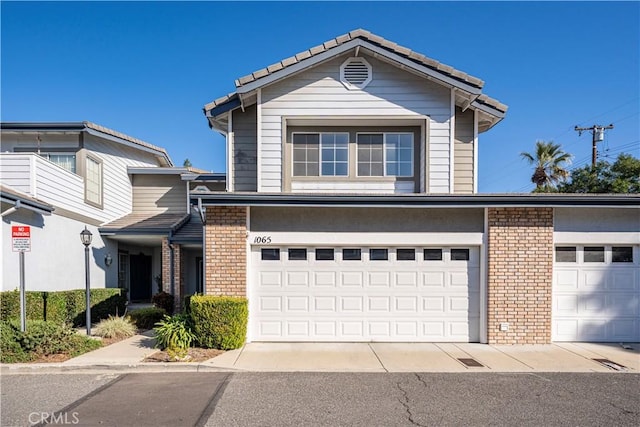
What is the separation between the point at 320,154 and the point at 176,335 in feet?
18.6

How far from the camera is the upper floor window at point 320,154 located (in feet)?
32.8

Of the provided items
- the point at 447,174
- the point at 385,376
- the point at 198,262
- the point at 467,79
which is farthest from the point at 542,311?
the point at 198,262

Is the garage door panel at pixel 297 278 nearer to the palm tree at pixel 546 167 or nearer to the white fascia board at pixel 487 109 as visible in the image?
the white fascia board at pixel 487 109

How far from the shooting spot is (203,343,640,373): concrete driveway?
688 cm

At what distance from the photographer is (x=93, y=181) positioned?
45.1 ft

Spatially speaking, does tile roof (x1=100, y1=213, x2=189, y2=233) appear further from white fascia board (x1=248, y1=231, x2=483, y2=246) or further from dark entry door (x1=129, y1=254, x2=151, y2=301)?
white fascia board (x1=248, y1=231, x2=483, y2=246)

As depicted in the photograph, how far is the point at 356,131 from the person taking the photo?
10086mm

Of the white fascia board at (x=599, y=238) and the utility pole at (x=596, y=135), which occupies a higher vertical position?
the utility pole at (x=596, y=135)

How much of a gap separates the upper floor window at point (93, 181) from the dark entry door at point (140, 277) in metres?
3.38

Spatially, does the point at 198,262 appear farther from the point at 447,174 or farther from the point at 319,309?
the point at 447,174

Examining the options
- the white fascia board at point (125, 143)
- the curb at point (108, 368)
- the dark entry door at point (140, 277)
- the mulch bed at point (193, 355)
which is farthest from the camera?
the dark entry door at point (140, 277)

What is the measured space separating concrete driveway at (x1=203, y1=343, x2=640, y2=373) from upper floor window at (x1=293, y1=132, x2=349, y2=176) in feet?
14.6

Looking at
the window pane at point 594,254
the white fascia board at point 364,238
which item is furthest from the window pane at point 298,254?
the window pane at point 594,254

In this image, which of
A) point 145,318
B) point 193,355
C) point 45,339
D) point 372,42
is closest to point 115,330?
point 145,318
